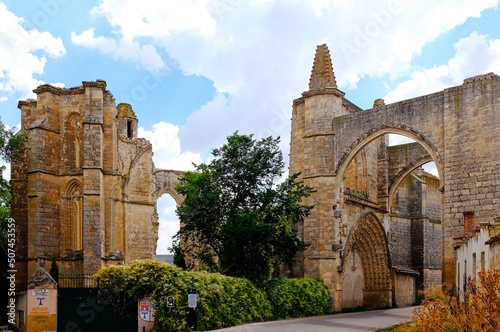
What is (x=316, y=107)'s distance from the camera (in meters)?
19.7

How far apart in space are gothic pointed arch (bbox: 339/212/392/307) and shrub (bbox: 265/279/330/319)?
408cm

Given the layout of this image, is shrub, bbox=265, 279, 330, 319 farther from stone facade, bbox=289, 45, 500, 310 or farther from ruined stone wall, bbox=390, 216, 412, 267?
ruined stone wall, bbox=390, 216, 412, 267

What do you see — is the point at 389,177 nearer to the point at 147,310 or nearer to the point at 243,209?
the point at 243,209

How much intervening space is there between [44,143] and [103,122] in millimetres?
1969

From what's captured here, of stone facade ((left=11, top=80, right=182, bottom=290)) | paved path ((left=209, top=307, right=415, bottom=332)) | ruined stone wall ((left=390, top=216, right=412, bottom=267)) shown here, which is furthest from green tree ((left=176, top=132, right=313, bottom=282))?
ruined stone wall ((left=390, top=216, right=412, bottom=267))

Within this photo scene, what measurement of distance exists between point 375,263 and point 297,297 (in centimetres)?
647

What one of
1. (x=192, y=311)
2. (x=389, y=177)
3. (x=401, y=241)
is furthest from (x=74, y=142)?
(x=401, y=241)

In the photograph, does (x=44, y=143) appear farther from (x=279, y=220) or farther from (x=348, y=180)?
(x=348, y=180)

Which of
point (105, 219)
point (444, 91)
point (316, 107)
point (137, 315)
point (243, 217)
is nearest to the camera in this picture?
point (137, 315)

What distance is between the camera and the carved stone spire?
1978cm

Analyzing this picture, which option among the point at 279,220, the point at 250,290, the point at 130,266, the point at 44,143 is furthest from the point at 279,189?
the point at 44,143

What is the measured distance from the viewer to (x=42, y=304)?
463 inches

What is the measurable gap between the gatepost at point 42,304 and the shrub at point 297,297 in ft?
20.1

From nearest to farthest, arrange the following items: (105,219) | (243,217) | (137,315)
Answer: (137,315) → (243,217) → (105,219)
